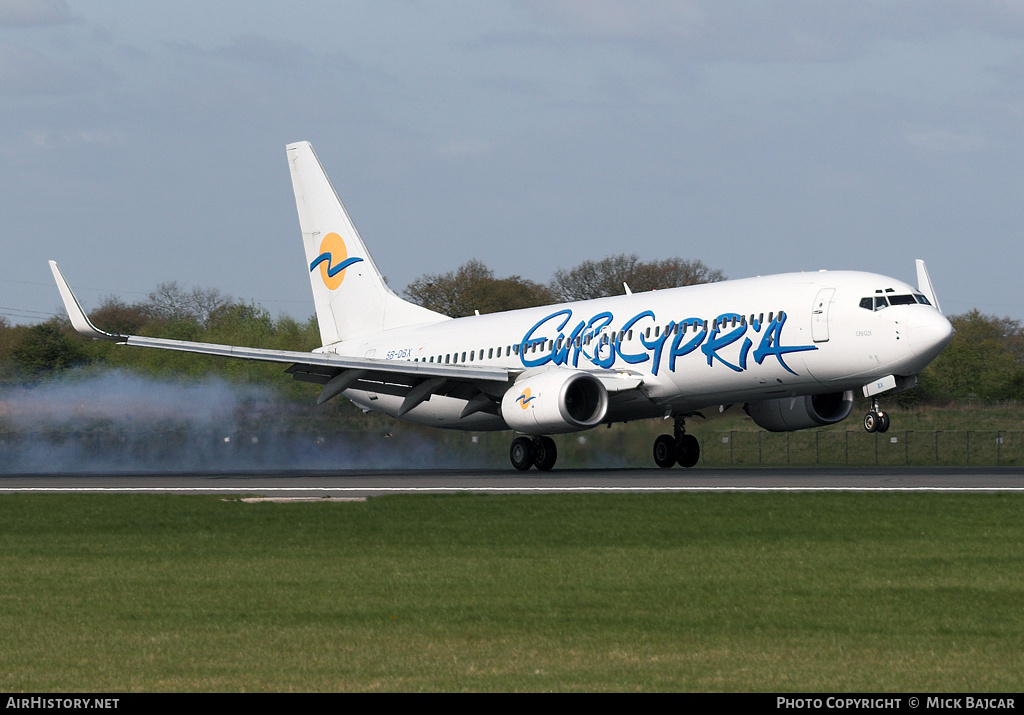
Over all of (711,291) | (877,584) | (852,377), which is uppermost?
(711,291)

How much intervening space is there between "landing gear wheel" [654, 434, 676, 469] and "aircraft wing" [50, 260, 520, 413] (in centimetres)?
503

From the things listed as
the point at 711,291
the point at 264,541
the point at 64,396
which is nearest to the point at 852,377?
the point at 711,291

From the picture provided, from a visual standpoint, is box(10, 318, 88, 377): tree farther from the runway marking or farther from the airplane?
the runway marking

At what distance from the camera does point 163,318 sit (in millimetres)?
90000

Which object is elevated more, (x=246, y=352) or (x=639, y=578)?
(x=246, y=352)

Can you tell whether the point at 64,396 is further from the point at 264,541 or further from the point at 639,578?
the point at 639,578

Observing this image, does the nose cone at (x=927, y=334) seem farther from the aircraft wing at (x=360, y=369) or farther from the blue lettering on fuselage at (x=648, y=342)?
the aircraft wing at (x=360, y=369)

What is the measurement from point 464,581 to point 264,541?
15.1ft

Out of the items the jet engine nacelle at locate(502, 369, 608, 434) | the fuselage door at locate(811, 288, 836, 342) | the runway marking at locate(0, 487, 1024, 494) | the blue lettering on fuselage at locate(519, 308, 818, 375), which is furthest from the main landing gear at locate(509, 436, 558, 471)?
Result: the runway marking at locate(0, 487, 1024, 494)

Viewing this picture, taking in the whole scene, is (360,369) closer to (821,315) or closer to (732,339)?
(732,339)

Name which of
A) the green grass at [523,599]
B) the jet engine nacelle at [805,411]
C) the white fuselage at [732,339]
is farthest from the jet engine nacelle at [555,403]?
the green grass at [523,599]

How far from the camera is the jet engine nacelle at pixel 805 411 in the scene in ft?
118

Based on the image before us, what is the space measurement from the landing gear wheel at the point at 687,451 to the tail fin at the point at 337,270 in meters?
9.69

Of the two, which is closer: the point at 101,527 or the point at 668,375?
the point at 101,527
